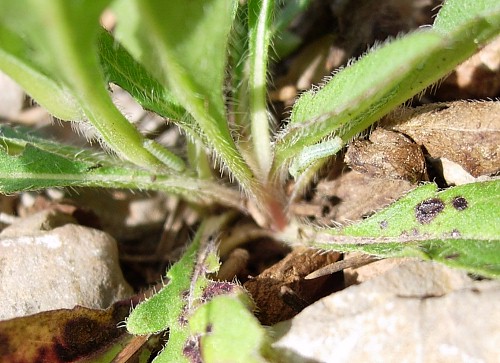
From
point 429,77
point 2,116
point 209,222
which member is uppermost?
point 2,116

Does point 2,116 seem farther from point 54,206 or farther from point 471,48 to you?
point 471,48

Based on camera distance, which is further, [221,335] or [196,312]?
[196,312]

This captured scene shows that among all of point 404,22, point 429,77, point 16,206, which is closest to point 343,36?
point 404,22

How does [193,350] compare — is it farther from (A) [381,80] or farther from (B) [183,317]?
(A) [381,80]

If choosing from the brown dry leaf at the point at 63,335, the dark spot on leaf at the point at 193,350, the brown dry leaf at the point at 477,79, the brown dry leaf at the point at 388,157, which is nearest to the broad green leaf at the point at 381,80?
the brown dry leaf at the point at 388,157

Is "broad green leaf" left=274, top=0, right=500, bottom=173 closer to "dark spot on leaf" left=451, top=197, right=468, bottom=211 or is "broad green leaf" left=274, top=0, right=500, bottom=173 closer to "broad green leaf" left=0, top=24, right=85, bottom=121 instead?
"dark spot on leaf" left=451, top=197, right=468, bottom=211

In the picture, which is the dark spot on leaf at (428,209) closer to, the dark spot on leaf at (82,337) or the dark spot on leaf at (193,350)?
the dark spot on leaf at (193,350)

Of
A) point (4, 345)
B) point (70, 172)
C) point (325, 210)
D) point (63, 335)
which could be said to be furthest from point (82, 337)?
point (325, 210)
